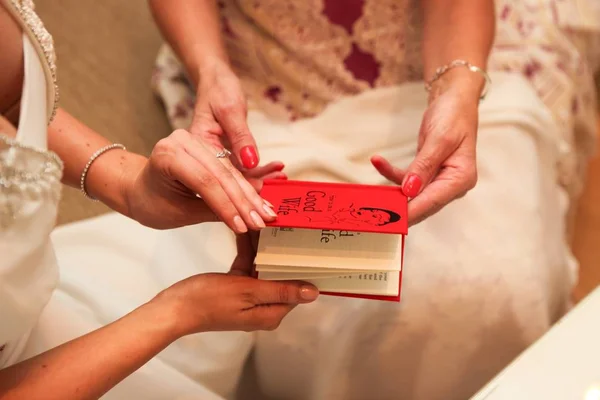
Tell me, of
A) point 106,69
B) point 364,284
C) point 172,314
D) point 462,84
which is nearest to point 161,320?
point 172,314

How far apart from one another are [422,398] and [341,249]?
444mm

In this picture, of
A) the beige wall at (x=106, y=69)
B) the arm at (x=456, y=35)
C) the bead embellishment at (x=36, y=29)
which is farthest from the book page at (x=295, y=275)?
the beige wall at (x=106, y=69)

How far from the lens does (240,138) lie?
0.77 metres

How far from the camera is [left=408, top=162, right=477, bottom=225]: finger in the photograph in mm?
702

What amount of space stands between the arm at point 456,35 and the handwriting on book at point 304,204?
15.7 inches

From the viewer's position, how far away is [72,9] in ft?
4.43

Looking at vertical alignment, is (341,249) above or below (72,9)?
below

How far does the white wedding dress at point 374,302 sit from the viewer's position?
800 mm

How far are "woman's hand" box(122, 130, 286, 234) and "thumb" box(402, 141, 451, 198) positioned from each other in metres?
0.16

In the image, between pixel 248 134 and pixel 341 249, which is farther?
pixel 248 134

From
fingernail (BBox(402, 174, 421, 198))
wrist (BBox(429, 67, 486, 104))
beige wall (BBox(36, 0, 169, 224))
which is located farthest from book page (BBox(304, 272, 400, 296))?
beige wall (BBox(36, 0, 169, 224))

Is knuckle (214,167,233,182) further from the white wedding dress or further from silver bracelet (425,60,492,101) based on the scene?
silver bracelet (425,60,492,101)

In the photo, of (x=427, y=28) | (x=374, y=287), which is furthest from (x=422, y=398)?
(x=427, y=28)

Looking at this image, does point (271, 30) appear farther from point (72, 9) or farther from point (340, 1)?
point (72, 9)
